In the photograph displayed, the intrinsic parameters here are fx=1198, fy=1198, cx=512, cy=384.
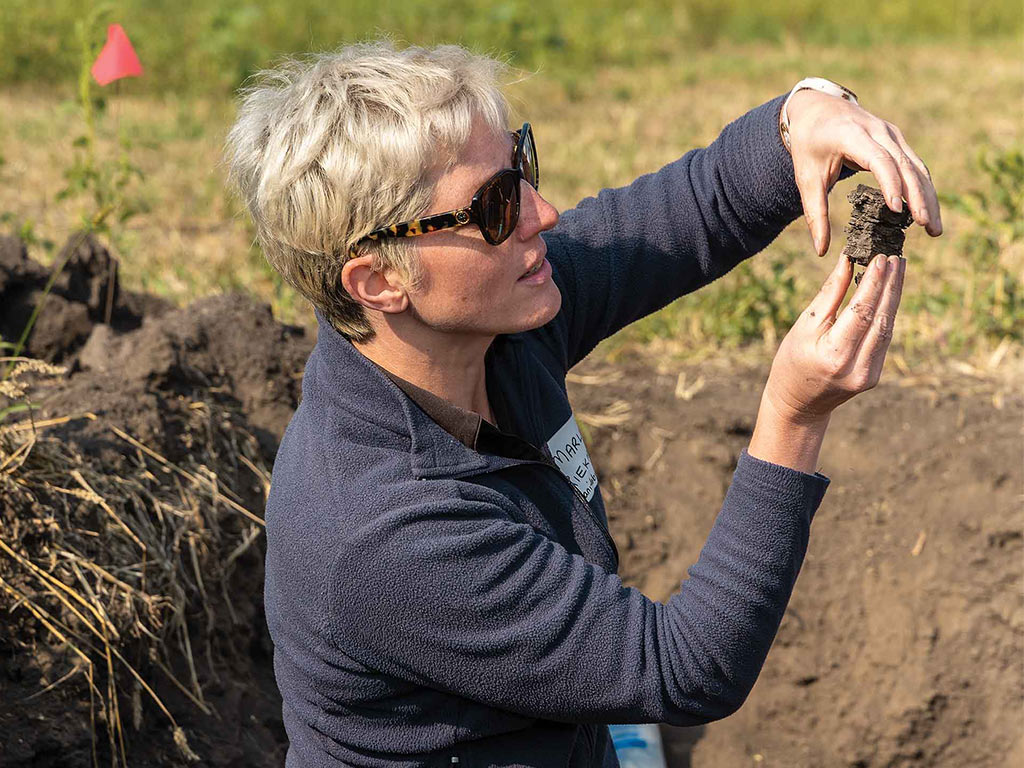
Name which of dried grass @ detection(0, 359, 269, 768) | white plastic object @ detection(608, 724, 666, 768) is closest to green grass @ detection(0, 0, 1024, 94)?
dried grass @ detection(0, 359, 269, 768)

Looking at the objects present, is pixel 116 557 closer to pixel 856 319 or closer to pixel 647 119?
pixel 856 319

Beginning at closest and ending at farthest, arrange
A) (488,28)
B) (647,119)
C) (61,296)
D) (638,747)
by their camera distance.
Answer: (638,747) < (61,296) < (647,119) < (488,28)

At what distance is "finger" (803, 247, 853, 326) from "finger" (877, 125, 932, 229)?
0.17m

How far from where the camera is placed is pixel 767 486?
5.01 ft

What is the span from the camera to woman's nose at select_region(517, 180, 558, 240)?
1.73 meters

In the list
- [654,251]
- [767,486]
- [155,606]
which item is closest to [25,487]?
[155,606]

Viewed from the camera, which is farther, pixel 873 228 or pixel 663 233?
pixel 663 233

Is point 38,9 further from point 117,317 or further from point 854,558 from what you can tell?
point 854,558

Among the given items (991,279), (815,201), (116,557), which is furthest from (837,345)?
(991,279)

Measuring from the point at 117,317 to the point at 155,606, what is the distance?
1.26 meters

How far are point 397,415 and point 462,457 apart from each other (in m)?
0.11

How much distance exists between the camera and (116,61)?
2668 millimetres

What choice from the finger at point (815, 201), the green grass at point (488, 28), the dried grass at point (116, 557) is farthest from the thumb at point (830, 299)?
the green grass at point (488, 28)

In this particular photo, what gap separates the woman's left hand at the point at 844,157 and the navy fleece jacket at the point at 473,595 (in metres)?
0.40
